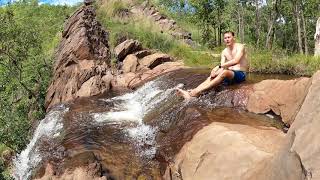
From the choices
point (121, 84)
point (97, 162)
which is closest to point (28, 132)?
point (121, 84)

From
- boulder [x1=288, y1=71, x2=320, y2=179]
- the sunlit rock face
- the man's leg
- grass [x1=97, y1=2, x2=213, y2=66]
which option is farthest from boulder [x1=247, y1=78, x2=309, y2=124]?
grass [x1=97, y1=2, x2=213, y2=66]

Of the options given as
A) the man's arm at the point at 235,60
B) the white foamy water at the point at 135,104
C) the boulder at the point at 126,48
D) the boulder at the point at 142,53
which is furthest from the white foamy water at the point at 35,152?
the boulder at the point at 142,53

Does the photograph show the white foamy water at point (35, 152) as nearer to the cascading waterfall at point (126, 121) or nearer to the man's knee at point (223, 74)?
the cascading waterfall at point (126, 121)

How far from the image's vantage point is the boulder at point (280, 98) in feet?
29.6

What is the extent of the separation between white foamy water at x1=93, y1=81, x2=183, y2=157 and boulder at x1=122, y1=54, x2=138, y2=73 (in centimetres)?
368

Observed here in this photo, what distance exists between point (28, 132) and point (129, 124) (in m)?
6.04

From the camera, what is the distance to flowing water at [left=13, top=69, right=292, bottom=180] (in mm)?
8289

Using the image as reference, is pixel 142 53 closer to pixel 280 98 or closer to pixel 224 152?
pixel 280 98

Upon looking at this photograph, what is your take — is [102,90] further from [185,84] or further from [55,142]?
[55,142]

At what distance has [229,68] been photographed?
10.5m

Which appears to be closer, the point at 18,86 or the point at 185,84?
the point at 185,84

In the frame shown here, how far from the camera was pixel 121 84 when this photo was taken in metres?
18.5

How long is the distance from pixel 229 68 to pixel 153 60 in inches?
411

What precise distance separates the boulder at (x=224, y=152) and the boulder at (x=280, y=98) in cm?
188
